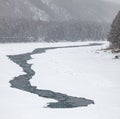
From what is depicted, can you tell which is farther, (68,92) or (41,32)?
(41,32)

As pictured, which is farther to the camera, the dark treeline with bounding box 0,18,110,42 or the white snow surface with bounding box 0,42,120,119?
the dark treeline with bounding box 0,18,110,42

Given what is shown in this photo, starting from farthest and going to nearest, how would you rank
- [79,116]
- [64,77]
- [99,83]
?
[64,77], [99,83], [79,116]

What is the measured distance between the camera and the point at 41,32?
16075 cm

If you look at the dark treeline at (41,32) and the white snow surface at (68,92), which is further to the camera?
the dark treeline at (41,32)

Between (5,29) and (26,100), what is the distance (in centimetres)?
11465

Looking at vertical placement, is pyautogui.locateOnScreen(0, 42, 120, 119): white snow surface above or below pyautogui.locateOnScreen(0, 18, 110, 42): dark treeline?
above

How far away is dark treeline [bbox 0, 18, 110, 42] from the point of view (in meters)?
137

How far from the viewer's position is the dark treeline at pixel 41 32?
137m

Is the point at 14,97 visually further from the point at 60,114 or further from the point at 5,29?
the point at 5,29

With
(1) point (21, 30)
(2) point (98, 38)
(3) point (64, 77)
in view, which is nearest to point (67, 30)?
(2) point (98, 38)

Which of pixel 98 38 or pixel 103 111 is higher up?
pixel 103 111

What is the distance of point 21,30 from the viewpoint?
144000 mm

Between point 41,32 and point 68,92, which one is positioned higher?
point 68,92

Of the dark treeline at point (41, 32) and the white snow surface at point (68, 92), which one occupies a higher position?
the white snow surface at point (68, 92)
